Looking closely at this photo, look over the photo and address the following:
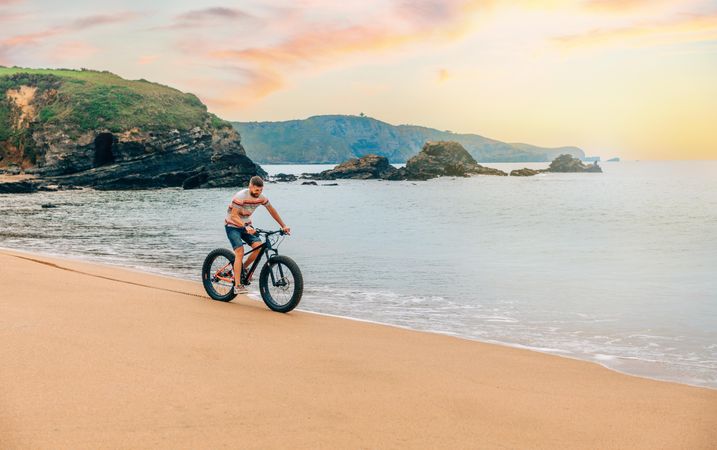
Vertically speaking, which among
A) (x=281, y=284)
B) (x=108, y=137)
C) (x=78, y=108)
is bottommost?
(x=281, y=284)

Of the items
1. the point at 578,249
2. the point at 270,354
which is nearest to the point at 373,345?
the point at 270,354

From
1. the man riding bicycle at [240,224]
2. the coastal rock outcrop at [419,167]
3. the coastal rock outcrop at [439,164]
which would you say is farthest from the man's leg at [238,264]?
the coastal rock outcrop at [439,164]

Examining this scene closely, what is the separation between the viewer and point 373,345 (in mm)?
8305

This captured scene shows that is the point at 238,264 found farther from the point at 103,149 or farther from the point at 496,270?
the point at 103,149

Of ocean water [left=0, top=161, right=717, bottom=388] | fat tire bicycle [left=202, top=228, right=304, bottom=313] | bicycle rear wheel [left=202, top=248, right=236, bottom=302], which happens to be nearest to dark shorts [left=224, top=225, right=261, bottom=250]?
fat tire bicycle [left=202, top=228, right=304, bottom=313]

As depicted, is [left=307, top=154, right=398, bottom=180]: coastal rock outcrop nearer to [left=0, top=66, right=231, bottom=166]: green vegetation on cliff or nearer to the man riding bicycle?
[left=0, top=66, right=231, bottom=166]: green vegetation on cliff

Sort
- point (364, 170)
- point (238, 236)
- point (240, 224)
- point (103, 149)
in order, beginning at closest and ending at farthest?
point (240, 224)
point (238, 236)
point (103, 149)
point (364, 170)

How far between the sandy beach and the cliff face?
8565cm

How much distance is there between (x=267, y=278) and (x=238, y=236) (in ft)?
3.01

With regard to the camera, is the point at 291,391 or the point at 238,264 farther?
the point at 238,264

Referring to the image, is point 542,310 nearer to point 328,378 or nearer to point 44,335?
point 328,378

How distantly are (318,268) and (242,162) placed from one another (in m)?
80.2

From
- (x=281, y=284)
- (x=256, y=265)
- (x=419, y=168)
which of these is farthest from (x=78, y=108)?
(x=281, y=284)

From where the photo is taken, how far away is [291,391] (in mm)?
5586
